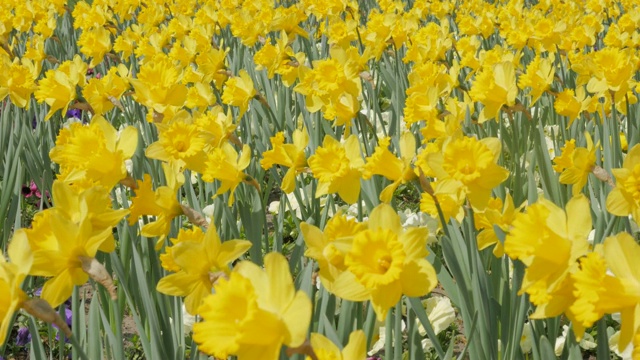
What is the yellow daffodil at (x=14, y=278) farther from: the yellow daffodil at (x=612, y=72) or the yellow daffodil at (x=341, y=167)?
the yellow daffodil at (x=612, y=72)

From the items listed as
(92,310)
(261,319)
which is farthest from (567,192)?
(261,319)

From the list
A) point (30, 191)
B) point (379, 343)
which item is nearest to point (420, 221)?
point (379, 343)

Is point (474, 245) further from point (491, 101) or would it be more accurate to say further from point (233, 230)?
point (491, 101)

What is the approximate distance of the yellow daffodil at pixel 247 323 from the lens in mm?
831

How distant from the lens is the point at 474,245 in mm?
1443

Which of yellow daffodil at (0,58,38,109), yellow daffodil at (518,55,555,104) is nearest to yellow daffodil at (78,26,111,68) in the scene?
yellow daffodil at (0,58,38,109)

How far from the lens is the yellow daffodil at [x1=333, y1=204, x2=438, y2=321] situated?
101cm

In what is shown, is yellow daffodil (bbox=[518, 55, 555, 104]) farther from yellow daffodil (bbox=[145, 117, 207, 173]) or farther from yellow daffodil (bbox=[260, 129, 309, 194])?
yellow daffodil (bbox=[145, 117, 207, 173])

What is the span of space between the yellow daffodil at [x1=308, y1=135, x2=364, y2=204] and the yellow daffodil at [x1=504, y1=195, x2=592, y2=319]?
24.4 inches

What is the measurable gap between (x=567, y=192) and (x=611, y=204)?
1.04 meters

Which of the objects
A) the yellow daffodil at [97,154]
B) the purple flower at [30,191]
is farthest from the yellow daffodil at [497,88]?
the purple flower at [30,191]

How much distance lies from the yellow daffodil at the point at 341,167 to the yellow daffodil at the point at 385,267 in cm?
57

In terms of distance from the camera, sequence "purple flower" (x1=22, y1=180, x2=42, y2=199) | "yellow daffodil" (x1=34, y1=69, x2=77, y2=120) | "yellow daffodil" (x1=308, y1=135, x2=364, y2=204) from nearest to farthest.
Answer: "yellow daffodil" (x1=308, y1=135, x2=364, y2=204)
"yellow daffodil" (x1=34, y1=69, x2=77, y2=120)
"purple flower" (x1=22, y1=180, x2=42, y2=199)

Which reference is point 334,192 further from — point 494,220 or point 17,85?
point 17,85
